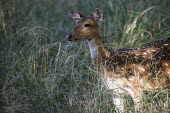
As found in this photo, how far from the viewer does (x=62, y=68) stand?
5191 mm

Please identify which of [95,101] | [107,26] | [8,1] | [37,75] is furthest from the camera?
[107,26]

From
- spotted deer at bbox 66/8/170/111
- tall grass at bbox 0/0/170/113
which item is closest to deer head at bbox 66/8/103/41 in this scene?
spotted deer at bbox 66/8/170/111

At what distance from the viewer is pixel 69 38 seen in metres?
5.01

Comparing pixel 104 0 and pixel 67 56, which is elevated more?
pixel 104 0

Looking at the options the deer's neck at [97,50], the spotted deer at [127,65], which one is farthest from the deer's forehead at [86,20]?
the deer's neck at [97,50]

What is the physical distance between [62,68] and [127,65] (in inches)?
36.9

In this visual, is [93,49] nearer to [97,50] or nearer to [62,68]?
[97,50]

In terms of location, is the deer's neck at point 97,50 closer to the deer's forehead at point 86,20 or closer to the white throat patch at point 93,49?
the white throat patch at point 93,49

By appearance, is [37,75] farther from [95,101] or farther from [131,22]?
[131,22]

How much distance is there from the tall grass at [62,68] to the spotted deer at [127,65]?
149 mm

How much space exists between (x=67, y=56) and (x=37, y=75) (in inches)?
21.0

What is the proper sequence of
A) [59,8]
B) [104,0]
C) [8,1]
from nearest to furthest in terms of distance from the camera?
[8,1], [104,0], [59,8]

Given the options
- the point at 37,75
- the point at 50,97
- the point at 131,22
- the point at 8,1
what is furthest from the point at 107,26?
the point at 50,97

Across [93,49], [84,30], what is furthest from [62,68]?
[84,30]
